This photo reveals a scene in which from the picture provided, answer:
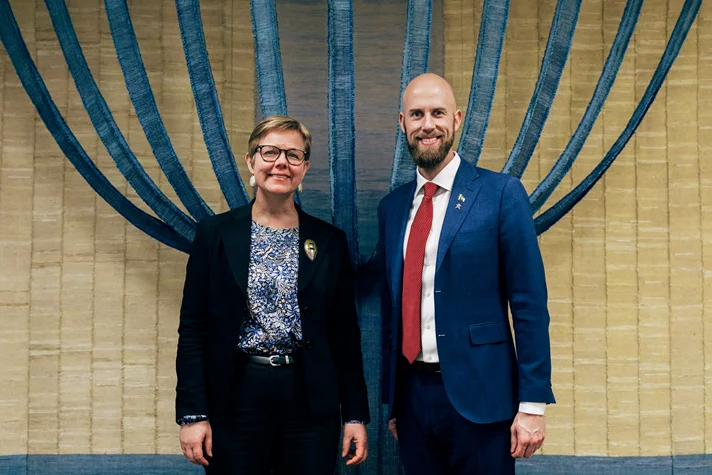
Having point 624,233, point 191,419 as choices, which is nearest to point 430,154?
point 191,419

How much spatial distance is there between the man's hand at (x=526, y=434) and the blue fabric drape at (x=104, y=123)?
1136 millimetres

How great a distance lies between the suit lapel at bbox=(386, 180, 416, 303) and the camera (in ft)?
5.52

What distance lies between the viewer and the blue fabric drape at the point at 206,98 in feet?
6.71

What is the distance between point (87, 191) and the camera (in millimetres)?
2520

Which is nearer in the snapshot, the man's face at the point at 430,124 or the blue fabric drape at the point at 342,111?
the man's face at the point at 430,124

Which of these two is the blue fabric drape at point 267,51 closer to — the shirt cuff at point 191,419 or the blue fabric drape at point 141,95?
the blue fabric drape at point 141,95

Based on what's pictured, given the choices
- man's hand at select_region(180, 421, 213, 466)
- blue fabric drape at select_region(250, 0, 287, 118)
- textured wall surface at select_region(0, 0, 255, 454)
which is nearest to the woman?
man's hand at select_region(180, 421, 213, 466)

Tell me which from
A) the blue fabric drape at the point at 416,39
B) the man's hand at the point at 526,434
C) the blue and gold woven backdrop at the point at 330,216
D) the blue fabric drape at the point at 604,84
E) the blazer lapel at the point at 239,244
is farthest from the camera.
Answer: the blue and gold woven backdrop at the point at 330,216

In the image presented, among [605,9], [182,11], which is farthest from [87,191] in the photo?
[605,9]

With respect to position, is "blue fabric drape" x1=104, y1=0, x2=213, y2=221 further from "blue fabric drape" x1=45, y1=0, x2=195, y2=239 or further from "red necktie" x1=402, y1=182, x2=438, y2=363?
"red necktie" x1=402, y1=182, x2=438, y2=363

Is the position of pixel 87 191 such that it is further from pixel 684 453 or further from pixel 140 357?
pixel 684 453

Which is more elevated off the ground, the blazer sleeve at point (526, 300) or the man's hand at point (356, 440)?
the blazer sleeve at point (526, 300)

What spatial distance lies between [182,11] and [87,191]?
82 cm

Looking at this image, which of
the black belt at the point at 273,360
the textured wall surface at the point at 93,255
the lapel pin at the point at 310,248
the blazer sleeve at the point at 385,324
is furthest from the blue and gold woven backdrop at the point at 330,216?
the black belt at the point at 273,360
